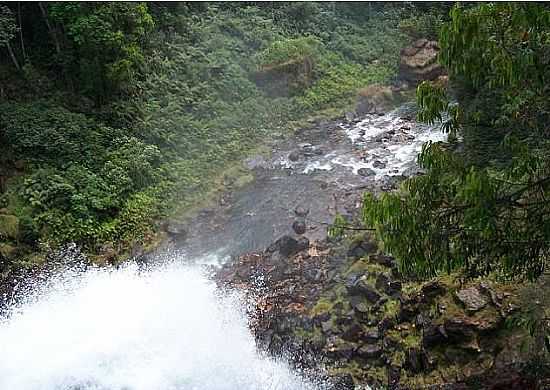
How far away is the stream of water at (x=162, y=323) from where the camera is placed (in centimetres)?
857

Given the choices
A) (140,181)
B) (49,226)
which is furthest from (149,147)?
(49,226)

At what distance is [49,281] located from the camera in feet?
35.9

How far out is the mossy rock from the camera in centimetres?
1127

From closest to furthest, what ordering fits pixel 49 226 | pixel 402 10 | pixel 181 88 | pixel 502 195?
pixel 502 195 < pixel 49 226 < pixel 181 88 < pixel 402 10

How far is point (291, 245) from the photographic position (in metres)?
11.6

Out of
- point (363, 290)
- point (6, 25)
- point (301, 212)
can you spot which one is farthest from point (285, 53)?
point (363, 290)

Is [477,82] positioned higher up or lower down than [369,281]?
higher up

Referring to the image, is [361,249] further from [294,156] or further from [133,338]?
[294,156]

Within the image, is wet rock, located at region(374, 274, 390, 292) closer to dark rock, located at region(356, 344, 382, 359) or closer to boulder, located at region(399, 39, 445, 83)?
dark rock, located at region(356, 344, 382, 359)

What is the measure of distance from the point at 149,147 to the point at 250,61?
6.92 m

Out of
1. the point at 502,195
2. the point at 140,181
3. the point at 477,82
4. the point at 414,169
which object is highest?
the point at 477,82

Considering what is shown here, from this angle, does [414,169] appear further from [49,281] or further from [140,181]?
[49,281]

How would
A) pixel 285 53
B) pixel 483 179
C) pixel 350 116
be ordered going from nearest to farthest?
pixel 483 179 < pixel 350 116 < pixel 285 53

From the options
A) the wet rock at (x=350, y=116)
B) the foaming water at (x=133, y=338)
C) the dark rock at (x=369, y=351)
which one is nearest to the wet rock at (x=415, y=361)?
the dark rock at (x=369, y=351)
